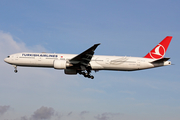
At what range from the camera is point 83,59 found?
39.6 meters

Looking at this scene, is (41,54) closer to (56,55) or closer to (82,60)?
(56,55)

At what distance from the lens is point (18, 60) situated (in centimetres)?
4216

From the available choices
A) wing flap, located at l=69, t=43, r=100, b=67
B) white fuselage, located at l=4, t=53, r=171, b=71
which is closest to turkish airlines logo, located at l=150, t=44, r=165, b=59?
white fuselage, located at l=4, t=53, r=171, b=71

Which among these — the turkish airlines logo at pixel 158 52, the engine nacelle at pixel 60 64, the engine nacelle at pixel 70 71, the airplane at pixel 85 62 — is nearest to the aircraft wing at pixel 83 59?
the airplane at pixel 85 62

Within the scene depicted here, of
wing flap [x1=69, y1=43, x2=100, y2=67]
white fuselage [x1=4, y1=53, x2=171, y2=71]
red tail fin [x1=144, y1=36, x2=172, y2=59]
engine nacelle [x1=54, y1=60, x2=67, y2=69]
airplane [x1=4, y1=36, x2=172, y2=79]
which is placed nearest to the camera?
wing flap [x1=69, y1=43, x2=100, y2=67]

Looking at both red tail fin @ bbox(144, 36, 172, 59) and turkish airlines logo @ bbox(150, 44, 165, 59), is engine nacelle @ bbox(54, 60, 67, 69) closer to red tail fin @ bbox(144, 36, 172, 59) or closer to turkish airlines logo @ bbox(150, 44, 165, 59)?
red tail fin @ bbox(144, 36, 172, 59)

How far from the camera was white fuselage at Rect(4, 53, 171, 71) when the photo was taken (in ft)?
133

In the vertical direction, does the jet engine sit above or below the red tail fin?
below

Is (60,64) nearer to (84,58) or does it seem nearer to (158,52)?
(84,58)

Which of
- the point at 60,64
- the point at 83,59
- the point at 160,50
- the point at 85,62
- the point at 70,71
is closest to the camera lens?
the point at 60,64

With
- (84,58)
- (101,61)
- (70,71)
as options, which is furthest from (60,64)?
(101,61)

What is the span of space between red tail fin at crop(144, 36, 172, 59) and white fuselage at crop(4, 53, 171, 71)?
181 centimetres

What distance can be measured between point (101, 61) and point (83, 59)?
10.8ft

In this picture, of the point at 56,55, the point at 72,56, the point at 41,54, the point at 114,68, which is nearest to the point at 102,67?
the point at 114,68
